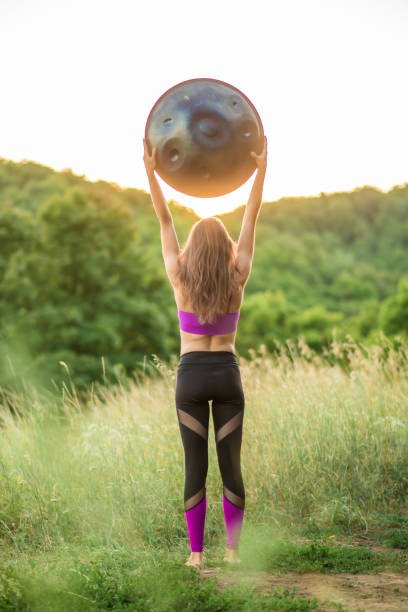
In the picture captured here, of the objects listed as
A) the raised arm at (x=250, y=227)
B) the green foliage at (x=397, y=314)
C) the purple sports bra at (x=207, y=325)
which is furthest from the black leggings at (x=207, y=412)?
the green foliage at (x=397, y=314)

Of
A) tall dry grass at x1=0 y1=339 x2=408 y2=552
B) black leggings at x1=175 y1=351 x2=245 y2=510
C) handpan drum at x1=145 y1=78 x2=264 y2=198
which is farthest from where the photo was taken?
tall dry grass at x1=0 y1=339 x2=408 y2=552

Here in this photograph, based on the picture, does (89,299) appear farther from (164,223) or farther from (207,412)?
(207,412)

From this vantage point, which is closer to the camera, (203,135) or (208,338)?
(208,338)

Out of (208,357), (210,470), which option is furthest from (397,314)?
(208,357)

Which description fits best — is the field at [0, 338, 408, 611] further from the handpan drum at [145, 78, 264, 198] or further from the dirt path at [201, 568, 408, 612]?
the handpan drum at [145, 78, 264, 198]

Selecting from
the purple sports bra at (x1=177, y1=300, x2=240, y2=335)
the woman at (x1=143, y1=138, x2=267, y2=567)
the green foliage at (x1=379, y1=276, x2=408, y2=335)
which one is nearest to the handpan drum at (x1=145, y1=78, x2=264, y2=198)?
the woman at (x1=143, y1=138, x2=267, y2=567)

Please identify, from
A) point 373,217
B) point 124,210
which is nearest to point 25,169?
point 124,210

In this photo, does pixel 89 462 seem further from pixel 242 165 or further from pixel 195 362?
pixel 242 165

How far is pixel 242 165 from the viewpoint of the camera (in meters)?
4.68

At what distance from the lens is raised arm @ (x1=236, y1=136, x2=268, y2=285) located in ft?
14.5

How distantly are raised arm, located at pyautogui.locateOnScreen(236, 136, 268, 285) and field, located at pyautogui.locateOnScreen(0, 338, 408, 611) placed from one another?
1.53m

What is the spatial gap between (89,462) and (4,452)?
77 cm

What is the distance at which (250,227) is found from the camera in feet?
14.6

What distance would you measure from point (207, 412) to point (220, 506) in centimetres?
160
